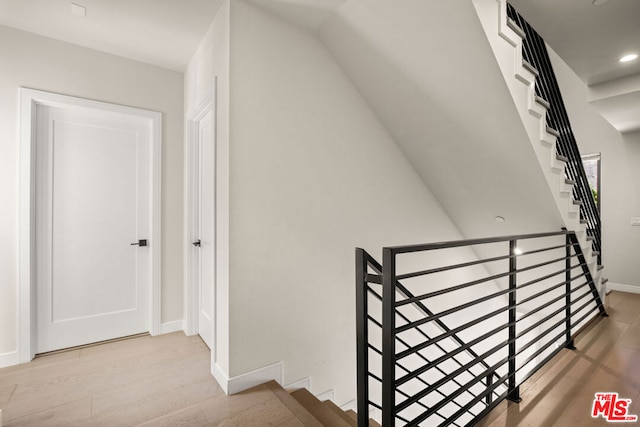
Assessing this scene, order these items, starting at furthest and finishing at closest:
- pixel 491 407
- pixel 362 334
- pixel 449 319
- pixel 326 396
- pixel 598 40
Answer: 1. pixel 449 319
2. pixel 598 40
3. pixel 326 396
4. pixel 491 407
5. pixel 362 334

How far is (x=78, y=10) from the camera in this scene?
6.89ft

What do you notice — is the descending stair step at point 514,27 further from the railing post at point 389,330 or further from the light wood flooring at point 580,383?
the light wood flooring at point 580,383

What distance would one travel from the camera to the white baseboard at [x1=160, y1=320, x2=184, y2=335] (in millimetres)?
2896

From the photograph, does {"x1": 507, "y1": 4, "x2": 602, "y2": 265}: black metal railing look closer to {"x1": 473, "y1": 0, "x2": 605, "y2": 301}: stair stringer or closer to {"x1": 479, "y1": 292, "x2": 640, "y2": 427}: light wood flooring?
{"x1": 473, "y1": 0, "x2": 605, "y2": 301}: stair stringer

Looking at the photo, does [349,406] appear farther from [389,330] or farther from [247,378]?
[389,330]

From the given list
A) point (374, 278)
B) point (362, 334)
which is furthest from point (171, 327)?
point (374, 278)

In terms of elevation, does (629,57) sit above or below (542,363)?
above

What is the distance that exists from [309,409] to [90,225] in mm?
2333

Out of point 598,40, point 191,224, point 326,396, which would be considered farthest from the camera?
point 191,224

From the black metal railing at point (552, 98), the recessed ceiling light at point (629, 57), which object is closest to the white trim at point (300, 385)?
the black metal railing at point (552, 98)

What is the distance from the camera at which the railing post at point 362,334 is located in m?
1.36

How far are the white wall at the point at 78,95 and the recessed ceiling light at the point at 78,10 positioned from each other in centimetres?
50

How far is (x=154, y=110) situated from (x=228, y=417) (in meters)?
2.61

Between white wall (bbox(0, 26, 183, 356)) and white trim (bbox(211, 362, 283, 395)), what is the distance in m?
1.22
